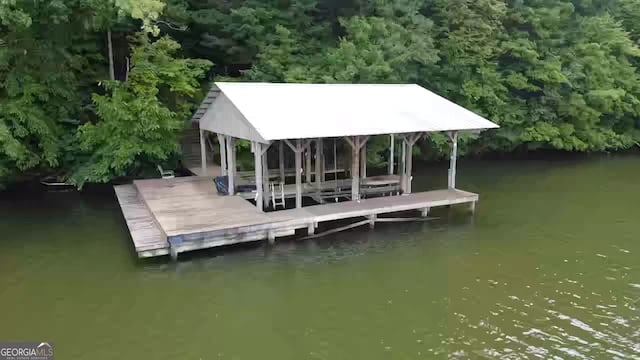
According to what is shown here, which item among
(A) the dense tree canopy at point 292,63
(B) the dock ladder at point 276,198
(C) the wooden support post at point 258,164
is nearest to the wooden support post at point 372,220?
(B) the dock ladder at point 276,198

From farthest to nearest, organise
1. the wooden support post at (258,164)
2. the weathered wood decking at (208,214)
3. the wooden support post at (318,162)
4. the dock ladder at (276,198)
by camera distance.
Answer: the wooden support post at (318,162) < the dock ladder at (276,198) < the wooden support post at (258,164) < the weathered wood decking at (208,214)

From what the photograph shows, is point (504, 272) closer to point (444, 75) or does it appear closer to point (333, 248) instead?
point (333, 248)

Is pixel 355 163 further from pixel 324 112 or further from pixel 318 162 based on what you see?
pixel 318 162

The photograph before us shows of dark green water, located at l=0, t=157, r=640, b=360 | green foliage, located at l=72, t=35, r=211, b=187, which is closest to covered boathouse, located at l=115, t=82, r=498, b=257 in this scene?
dark green water, located at l=0, t=157, r=640, b=360

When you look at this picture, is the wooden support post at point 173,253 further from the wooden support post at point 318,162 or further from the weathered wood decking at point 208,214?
the wooden support post at point 318,162

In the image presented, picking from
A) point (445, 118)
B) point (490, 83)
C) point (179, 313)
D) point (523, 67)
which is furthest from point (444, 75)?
point (179, 313)

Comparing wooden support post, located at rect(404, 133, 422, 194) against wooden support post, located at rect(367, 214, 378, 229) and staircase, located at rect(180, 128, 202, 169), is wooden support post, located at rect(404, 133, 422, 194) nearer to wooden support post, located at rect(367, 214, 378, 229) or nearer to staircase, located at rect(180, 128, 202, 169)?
wooden support post, located at rect(367, 214, 378, 229)

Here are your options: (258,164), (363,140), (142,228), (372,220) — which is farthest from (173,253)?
(363,140)
